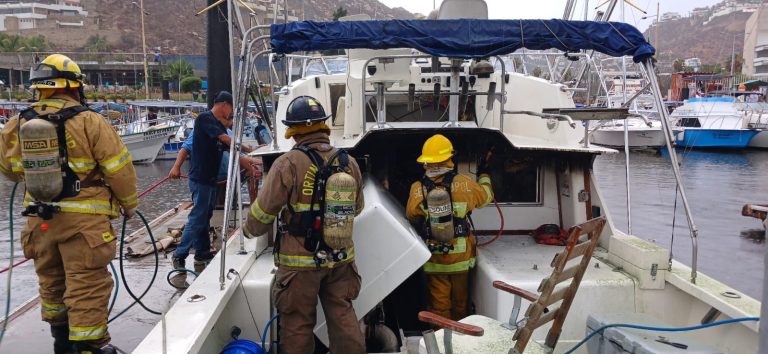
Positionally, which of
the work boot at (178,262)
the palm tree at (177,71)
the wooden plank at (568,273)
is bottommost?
the work boot at (178,262)

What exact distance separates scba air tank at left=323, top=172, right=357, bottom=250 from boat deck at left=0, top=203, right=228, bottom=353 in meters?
1.86

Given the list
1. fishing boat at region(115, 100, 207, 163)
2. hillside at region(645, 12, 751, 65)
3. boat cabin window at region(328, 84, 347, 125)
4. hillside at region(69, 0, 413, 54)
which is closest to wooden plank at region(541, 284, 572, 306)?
boat cabin window at region(328, 84, 347, 125)

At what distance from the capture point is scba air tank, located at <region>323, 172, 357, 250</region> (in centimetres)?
304

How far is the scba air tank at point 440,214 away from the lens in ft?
12.7

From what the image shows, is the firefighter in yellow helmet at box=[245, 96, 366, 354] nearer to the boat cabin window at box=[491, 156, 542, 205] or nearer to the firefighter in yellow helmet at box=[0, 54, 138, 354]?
the firefighter in yellow helmet at box=[0, 54, 138, 354]

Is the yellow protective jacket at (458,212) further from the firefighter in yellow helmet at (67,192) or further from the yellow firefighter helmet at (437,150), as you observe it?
the firefighter in yellow helmet at (67,192)

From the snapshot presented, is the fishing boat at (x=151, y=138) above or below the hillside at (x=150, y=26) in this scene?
below

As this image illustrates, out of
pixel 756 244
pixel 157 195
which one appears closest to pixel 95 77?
pixel 157 195

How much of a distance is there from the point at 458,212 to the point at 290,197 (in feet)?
4.75

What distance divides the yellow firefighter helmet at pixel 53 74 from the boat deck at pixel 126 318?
186 cm

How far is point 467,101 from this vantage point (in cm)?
536

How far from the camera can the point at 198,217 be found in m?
5.25

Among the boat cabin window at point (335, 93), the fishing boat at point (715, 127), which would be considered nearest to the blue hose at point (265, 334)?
the boat cabin window at point (335, 93)

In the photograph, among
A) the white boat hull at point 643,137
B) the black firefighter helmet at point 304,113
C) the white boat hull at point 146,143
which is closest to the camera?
the black firefighter helmet at point 304,113
